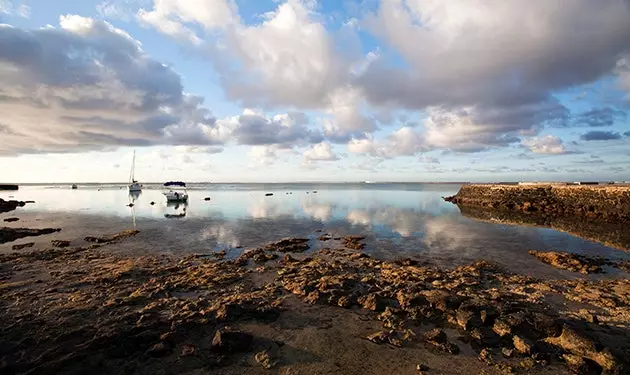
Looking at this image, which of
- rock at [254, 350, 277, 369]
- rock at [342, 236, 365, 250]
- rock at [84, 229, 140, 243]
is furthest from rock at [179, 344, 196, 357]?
rock at [84, 229, 140, 243]

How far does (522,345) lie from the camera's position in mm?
10977

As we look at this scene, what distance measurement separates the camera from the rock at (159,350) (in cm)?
1065

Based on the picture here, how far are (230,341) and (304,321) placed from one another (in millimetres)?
3608

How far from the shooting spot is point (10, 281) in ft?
60.3

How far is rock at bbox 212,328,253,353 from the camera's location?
10.9m

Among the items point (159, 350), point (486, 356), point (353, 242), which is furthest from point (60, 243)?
point (486, 356)

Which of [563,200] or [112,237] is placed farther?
[563,200]

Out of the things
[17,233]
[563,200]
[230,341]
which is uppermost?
[563,200]

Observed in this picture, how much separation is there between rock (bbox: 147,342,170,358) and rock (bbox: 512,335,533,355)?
41.1 ft

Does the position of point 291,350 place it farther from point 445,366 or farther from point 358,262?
point 358,262

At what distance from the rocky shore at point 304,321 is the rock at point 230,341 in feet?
0.12

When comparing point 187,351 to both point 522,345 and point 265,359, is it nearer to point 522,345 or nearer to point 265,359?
point 265,359

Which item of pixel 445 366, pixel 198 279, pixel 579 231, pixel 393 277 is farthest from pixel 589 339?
pixel 579 231

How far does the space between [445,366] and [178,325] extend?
10219 mm
